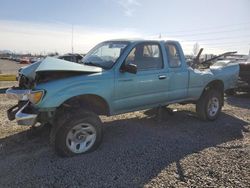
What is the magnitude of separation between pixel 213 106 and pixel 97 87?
12.3 ft

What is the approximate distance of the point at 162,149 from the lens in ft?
16.0

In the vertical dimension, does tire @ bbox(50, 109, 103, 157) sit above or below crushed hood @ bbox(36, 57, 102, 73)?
below

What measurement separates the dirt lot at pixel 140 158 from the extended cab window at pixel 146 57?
4.77 ft

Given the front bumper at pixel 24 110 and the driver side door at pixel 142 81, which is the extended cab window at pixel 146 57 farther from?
the front bumper at pixel 24 110

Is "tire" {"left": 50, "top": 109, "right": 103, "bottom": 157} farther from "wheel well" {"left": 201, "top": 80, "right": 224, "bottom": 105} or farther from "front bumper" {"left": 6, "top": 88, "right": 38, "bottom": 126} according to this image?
"wheel well" {"left": 201, "top": 80, "right": 224, "bottom": 105}

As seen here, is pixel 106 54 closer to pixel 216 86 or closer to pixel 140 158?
pixel 140 158

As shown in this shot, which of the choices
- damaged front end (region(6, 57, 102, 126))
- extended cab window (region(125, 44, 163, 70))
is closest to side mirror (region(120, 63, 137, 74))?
extended cab window (region(125, 44, 163, 70))

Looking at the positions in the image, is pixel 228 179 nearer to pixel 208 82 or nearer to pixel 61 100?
pixel 61 100

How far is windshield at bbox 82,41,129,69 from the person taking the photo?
5.14 m

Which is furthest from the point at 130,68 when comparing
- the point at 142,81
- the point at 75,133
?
the point at 75,133

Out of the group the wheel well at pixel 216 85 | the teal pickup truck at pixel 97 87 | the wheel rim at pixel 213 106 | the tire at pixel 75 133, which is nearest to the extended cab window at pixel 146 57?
the teal pickup truck at pixel 97 87

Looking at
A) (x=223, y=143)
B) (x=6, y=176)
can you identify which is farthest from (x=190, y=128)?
(x=6, y=176)

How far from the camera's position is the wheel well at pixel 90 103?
4703 millimetres

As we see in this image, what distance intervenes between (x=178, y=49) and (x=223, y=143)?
2.26 metres
